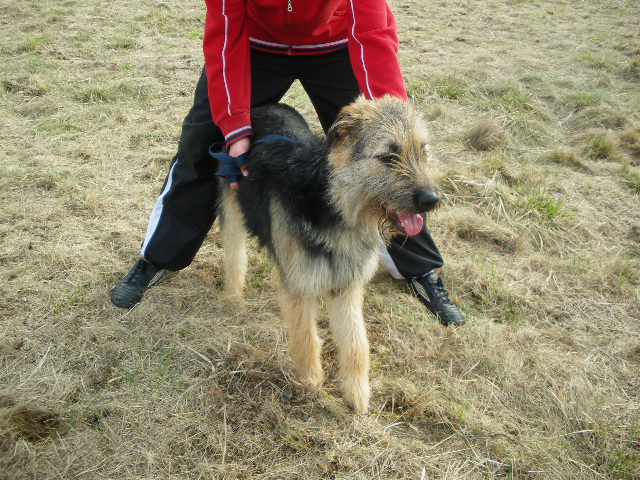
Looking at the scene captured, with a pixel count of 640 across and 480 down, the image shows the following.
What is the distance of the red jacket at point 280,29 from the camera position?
2.94m

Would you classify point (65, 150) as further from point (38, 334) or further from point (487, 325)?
point (487, 325)

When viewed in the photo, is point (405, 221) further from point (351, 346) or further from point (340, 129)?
point (351, 346)

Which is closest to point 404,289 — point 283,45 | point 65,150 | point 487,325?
point 487,325

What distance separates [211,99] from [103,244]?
1927 mm

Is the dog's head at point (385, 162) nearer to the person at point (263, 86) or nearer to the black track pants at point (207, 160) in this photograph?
the person at point (263, 86)

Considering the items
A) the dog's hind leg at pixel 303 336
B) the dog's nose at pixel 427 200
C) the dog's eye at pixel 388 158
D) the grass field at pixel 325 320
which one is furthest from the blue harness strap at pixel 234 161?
the grass field at pixel 325 320

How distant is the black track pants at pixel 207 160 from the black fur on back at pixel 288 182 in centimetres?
33

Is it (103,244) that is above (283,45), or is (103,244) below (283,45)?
below

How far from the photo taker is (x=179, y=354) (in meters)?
3.20

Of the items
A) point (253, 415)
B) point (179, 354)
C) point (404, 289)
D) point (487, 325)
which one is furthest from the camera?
point (404, 289)

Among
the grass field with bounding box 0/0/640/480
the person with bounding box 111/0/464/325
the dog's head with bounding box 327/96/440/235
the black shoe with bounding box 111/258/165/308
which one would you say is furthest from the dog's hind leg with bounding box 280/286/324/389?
the black shoe with bounding box 111/258/165/308

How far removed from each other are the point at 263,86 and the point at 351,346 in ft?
6.36

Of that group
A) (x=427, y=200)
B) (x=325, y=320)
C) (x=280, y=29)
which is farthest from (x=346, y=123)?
(x=325, y=320)

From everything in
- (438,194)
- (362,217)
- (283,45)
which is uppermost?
(283,45)
